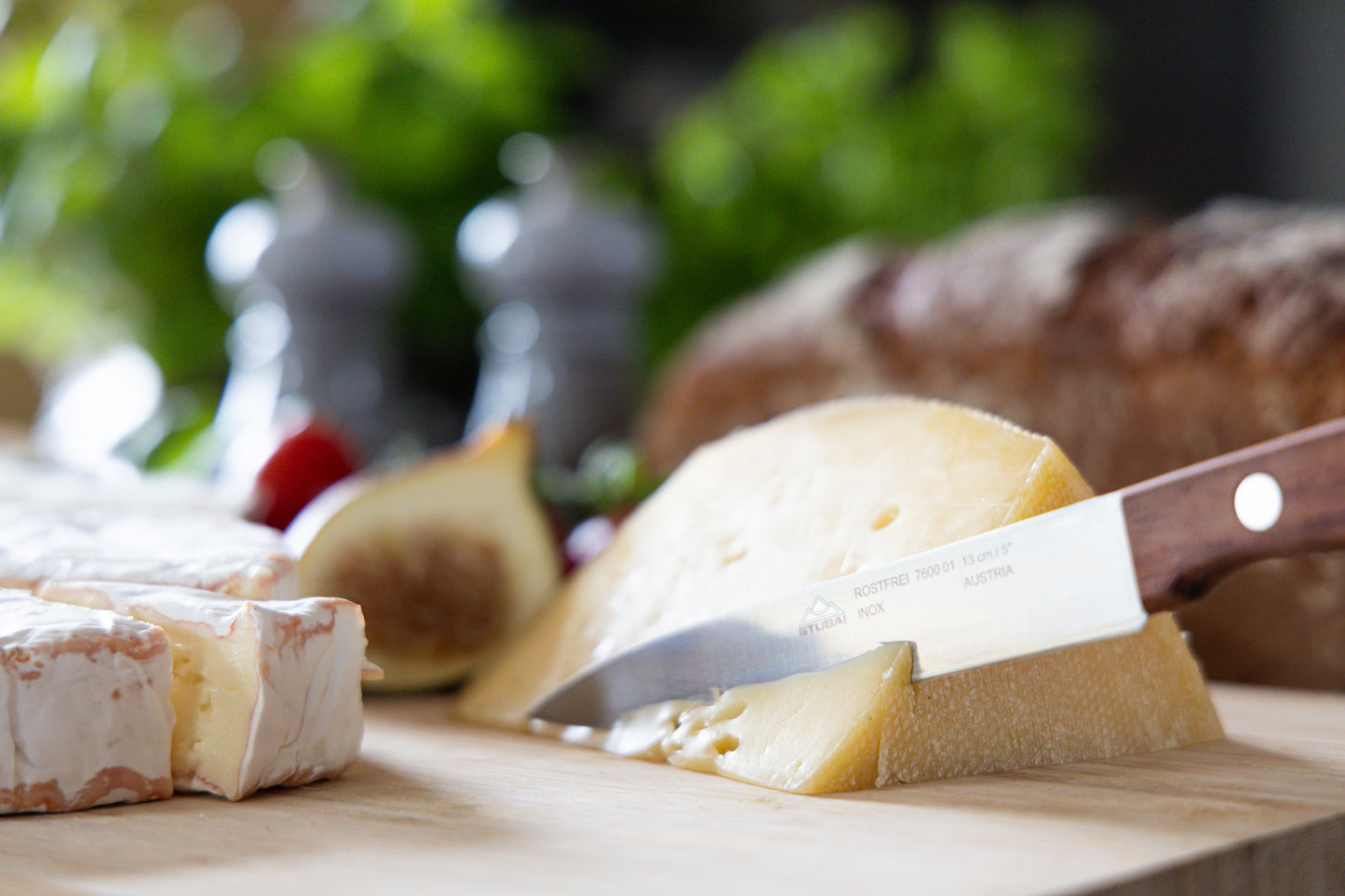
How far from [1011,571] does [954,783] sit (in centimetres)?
16

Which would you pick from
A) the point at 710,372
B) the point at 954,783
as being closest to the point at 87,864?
the point at 954,783

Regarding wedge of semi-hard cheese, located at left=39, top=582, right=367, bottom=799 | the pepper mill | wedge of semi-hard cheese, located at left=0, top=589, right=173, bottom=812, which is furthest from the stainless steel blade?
the pepper mill

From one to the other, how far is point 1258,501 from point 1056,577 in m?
0.13

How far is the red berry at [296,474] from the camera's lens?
1635mm

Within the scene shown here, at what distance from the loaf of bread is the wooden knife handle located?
22.4 inches

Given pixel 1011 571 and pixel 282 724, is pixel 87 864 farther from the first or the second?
pixel 1011 571

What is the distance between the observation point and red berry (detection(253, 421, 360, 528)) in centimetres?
163

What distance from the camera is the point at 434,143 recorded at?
2.66 metres

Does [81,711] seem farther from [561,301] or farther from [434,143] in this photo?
[434,143]

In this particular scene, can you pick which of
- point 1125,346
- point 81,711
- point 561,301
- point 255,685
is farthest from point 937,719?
point 561,301

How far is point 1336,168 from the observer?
2.71m

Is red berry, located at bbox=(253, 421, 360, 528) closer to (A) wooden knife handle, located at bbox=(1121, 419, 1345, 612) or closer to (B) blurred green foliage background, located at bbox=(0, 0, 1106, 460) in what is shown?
(B) blurred green foliage background, located at bbox=(0, 0, 1106, 460)

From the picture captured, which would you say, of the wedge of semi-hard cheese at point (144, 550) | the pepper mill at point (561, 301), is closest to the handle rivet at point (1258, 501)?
the wedge of semi-hard cheese at point (144, 550)

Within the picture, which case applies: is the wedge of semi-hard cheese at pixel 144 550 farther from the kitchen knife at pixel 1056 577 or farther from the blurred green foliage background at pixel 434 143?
the blurred green foliage background at pixel 434 143
